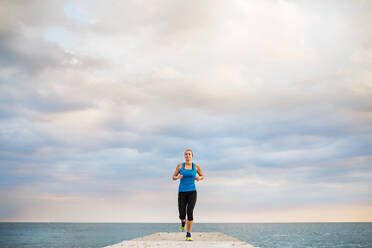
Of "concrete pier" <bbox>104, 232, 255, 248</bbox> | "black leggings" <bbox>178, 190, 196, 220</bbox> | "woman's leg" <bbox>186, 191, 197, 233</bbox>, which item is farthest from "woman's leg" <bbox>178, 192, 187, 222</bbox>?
"concrete pier" <bbox>104, 232, 255, 248</bbox>

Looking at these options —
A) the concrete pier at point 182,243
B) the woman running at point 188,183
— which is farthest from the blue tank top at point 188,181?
the concrete pier at point 182,243

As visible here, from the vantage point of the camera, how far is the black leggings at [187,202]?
38.8 feet

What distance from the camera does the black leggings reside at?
11.8 meters

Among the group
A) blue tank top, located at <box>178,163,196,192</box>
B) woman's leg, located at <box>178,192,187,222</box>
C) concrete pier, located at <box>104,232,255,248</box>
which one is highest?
blue tank top, located at <box>178,163,196,192</box>

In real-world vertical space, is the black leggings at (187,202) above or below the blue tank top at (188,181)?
below

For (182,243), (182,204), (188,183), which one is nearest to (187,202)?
(182,204)

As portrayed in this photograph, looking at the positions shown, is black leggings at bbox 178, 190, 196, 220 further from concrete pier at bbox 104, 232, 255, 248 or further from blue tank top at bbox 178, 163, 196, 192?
concrete pier at bbox 104, 232, 255, 248

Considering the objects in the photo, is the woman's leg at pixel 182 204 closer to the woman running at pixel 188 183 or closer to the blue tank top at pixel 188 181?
the woman running at pixel 188 183

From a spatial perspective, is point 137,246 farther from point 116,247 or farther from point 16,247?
point 16,247

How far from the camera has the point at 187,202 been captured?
12.0m

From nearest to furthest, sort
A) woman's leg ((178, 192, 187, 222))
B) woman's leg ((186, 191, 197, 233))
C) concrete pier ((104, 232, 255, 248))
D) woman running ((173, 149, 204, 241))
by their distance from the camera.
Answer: concrete pier ((104, 232, 255, 248)) → woman running ((173, 149, 204, 241)) → woman's leg ((186, 191, 197, 233)) → woman's leg ((178, 192, 187, 222))

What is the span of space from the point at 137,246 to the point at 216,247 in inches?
86.4

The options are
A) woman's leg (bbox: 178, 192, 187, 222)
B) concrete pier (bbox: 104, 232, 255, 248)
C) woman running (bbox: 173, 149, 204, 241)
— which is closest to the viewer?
concrete pier (bbox: 104, 232, 255, 248)

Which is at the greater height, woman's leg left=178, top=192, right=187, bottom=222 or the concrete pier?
woman's leg left=178, top=192, right=187, bottom=222
